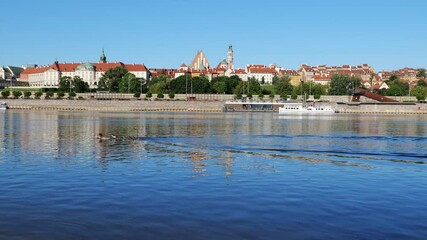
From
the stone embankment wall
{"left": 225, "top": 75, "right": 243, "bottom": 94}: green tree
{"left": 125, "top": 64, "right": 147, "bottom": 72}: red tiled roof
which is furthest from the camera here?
{"left": 125, "top": 64, "right": 147, "bottom": 72}: red tiled roof

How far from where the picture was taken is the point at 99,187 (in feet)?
49.7

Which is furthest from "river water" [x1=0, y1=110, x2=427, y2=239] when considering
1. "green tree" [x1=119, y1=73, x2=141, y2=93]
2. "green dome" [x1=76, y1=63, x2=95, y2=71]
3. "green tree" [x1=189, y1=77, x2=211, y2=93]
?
"green dome" [x1=76, y1=63, x2=95, y2=71]

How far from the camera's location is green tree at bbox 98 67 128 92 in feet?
486

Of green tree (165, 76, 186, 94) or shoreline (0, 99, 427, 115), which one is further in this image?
green tree (165, 76, 186, 94)

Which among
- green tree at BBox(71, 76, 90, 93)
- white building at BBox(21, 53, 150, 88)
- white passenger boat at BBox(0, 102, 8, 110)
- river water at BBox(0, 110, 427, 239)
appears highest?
white building at BBox(21, 53, 150, 88)

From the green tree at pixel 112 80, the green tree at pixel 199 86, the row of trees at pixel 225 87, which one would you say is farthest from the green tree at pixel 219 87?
the green tree at pixel 112 80

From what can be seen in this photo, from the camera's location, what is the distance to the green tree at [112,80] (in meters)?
148

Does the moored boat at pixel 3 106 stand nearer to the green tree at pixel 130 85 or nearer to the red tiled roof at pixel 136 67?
the green tree at pixel 130 85

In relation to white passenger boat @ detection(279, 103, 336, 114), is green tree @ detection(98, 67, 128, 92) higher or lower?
higher

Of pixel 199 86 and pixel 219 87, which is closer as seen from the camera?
pixel 199 86

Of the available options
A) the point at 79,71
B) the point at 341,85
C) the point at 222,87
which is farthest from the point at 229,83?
the point at 79,71

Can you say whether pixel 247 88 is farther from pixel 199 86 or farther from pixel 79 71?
pixel 79 71

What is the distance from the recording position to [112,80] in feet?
493

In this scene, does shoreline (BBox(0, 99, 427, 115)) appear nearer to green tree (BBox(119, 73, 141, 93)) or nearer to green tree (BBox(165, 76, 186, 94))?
green tree (BBox(165, 76, 186, 94))
